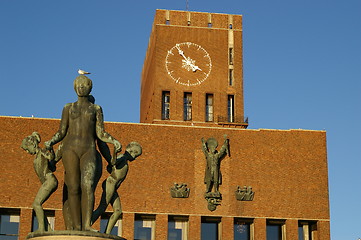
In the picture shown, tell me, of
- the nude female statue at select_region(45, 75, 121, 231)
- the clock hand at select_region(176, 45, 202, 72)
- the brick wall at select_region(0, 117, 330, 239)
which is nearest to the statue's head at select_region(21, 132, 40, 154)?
the nude female statue at select_region(45, 75, 121, 231)

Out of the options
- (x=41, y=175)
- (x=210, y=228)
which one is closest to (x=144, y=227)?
(x=210, y=228)

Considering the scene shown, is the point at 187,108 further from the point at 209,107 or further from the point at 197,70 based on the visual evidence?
the point at 197,70

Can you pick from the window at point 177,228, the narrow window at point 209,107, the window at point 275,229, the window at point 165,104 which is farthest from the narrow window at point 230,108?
the window at point 177,228

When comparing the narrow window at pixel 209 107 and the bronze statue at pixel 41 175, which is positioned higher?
the narrow window at pixel 209 107

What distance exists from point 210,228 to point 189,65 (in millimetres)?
15958

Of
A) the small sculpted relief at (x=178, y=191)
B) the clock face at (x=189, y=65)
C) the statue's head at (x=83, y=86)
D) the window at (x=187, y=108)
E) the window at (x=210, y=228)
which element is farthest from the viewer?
the clock face at (x=189, y=65)

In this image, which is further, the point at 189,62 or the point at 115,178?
the point at 189,62

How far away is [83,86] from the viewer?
16734mm

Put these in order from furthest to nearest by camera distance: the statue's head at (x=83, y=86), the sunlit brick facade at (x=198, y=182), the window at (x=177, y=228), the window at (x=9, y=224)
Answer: the window at (x=177, y=228)
the sunlit brick facade at (x=198, y=182)
the window at (x=9, y=224)
the statue's head at (x=83, y=86)

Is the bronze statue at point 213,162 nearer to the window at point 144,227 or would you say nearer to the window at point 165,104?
the window at point 144,227

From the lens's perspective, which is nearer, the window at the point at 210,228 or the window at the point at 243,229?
the window at the point at 210,228

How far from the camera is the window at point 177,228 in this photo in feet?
169

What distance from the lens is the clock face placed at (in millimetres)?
63062

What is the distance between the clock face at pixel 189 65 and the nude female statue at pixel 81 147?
152 ft
